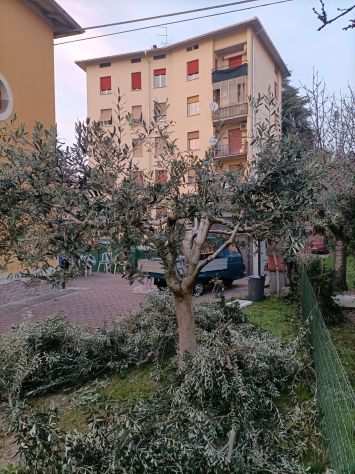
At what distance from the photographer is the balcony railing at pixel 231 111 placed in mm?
22078

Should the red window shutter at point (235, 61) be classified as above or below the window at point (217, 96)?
above

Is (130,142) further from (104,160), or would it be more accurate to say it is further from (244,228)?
(244,228)

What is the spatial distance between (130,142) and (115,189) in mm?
889

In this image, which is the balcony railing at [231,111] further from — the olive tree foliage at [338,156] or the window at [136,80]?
the olive tree foliage at [338,156]

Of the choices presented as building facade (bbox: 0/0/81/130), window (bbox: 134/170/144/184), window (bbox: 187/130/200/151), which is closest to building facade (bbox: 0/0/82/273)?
building facade (bbox: 0/0/81/130)

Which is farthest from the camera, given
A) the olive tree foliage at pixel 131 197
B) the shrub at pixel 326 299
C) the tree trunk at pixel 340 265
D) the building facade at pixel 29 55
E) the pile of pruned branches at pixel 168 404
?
the building facade at pixel 29 55

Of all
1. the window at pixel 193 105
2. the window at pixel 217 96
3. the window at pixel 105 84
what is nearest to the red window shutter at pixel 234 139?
the window at pixel 217 96

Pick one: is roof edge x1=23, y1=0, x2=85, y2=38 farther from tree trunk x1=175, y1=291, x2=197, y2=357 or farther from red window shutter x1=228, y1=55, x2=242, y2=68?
red window shutter x1=228, y1=55, x2=242, y2=68

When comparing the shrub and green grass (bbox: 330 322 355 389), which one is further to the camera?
the shrub

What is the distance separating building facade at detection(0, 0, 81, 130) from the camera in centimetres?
1192

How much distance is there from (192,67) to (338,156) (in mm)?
18920

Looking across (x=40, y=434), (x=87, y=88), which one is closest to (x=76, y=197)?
(x=40, y=434)

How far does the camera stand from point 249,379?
351 centimetres

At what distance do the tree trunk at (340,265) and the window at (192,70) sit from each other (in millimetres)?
19729
